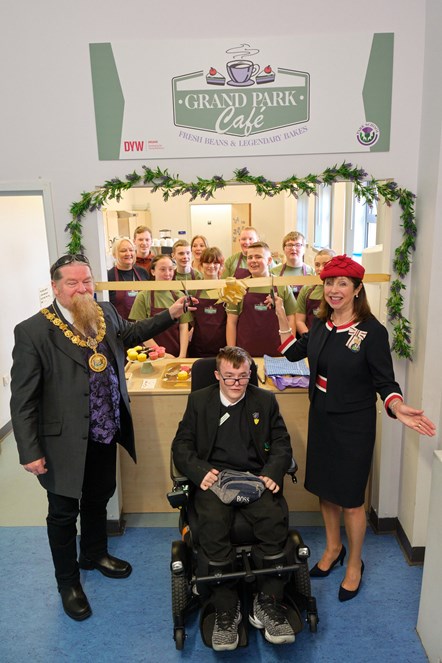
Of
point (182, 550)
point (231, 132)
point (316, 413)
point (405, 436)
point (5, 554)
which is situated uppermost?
point (231, 132)

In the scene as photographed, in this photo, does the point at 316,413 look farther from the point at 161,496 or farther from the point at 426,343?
the point at 161,496

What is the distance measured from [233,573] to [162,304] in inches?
85.8

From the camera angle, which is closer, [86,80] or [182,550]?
[182,550]

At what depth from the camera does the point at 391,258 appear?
286 cm

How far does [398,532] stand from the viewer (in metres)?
3.10

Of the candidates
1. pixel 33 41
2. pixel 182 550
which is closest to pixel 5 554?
pixel 182 550

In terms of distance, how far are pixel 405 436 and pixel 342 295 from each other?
1136 mm

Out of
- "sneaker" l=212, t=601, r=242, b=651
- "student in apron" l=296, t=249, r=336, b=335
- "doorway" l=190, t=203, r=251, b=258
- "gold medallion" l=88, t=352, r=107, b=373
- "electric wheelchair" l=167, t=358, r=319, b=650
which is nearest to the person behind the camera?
"sneaker" l=212, t=601, r=242, b=651

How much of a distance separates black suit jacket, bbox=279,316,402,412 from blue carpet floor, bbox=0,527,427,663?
1015 mm

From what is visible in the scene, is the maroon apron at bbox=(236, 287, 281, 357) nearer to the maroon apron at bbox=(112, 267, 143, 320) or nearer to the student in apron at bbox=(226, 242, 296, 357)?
the student in apron at bbox=(226, 242, 296, 357)

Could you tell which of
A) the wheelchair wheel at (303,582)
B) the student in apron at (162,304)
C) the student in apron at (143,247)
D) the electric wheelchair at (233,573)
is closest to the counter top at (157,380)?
the student in apron at (162,304)

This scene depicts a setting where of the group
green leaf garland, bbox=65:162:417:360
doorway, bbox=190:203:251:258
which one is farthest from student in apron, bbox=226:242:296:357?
doorway, bbox=190:203:251:258

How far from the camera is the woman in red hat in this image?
2.36 m

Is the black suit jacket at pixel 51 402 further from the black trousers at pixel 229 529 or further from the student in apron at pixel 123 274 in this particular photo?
the student in apron at pixel 123 274
